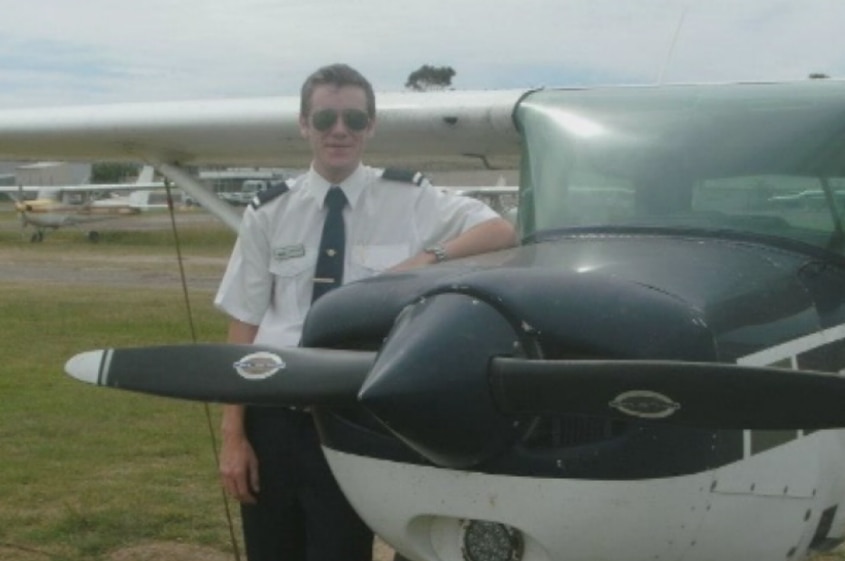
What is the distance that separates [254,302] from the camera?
12.9 feet

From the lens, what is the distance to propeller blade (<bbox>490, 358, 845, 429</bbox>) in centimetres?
276

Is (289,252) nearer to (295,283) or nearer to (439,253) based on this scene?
(295,283)

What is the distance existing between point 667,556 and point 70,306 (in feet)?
48.7

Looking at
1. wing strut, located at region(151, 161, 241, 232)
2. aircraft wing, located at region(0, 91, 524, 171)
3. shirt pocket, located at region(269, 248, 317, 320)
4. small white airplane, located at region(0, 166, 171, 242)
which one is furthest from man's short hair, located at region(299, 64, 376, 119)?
small white airplane, located at region(0, 166, 171, 242)

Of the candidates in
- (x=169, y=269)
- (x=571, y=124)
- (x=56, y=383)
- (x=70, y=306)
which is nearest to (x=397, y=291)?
(x=571, y=124)

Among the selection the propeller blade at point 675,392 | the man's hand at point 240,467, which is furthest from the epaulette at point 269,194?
the propeller blade at point 675,392

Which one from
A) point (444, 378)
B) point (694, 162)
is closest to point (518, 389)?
point (444, 378)

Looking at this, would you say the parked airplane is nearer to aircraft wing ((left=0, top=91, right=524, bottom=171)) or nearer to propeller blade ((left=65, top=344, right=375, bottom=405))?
propeller blade ((left=65, top=344, right=375, bottom=405))

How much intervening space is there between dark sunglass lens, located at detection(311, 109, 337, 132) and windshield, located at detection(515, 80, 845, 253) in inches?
25.4

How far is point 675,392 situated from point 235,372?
102 centimetres

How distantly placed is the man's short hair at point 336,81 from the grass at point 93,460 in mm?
2715

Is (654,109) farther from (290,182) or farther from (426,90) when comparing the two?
(426,90)

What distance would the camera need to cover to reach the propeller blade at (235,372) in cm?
310

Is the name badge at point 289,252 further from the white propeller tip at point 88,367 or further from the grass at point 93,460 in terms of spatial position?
the grass at point 93,460
